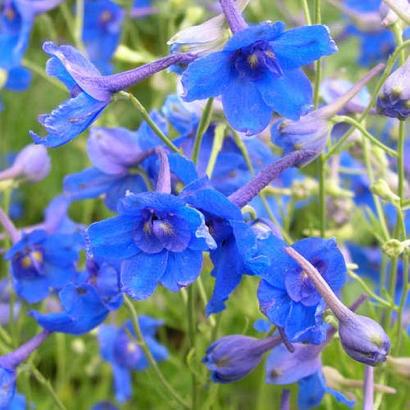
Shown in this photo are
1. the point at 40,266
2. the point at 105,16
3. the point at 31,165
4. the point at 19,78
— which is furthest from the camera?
the point at 105,16

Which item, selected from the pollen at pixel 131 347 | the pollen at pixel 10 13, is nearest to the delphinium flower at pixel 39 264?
the pollen at pixel 131 347

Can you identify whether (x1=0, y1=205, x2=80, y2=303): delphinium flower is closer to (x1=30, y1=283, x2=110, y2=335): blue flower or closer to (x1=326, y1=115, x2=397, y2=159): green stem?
(x1=30, y1=283, x2=110, y2=335): blue flower

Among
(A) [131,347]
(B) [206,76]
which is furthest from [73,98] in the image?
(A) [131,347]

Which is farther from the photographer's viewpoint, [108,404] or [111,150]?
[108,404]

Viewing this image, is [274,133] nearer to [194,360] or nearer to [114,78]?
[114,78]

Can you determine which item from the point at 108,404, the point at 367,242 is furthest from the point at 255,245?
the point at 367,242

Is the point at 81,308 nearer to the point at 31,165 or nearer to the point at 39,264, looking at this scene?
the point at 39,264

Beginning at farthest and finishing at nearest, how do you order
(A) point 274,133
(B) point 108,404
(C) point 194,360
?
1. (B) point 108,404
2. (C) point 194,360
3. (A) point 274,133
